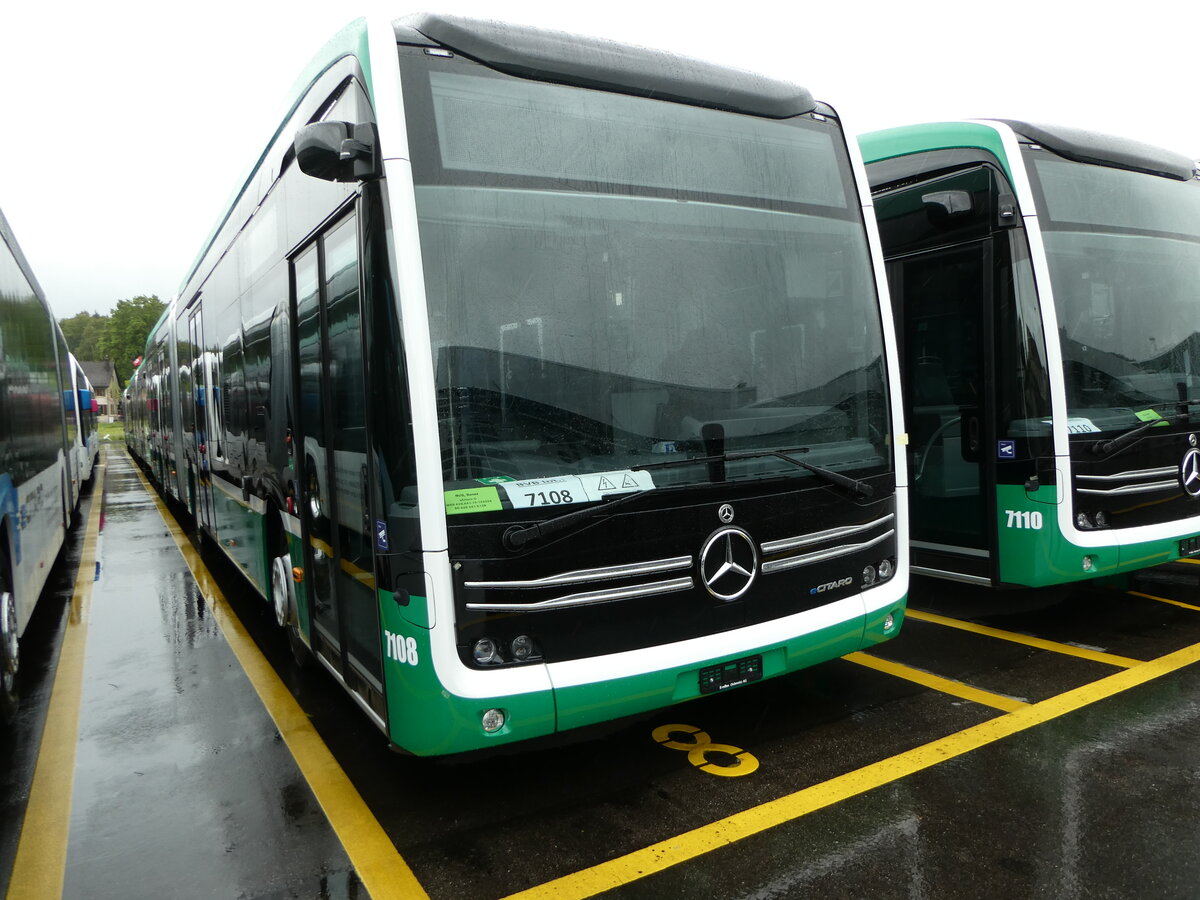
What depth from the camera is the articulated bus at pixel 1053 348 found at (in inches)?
209

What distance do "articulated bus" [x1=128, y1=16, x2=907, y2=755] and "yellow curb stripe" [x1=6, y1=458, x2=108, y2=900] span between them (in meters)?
1.24

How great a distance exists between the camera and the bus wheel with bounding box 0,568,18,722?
4.99 meters

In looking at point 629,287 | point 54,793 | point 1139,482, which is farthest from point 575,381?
point 1139,482

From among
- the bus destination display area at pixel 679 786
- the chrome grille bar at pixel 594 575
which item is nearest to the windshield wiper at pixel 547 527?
the chrome grille bar at pixel 594 575

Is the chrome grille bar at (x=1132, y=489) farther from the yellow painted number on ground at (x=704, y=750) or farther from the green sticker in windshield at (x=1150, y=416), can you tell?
the yellow painted number on ground at (x=704, y=750)

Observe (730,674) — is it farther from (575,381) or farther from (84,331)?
(84,331)

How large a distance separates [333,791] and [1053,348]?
4.51m

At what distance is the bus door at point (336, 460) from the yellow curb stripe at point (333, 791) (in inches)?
16.8

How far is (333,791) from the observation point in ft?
12.8

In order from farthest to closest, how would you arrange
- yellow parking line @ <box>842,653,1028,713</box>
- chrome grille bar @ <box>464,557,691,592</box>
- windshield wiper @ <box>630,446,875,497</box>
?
yellow parking line @ <box>842,653,1028,713</box>
windshield wiper @ <box>630,446,875,497</box>
chrome grille bar @ <box>464,557,691,592</box>

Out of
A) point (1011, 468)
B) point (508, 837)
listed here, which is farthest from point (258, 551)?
point (1011, 468)

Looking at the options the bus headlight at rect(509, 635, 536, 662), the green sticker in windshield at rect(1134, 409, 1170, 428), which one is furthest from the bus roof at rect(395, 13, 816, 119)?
the green sticker in windshield at rect(1134, 409, 1170, 428)

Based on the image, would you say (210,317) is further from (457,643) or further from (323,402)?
(457,643)

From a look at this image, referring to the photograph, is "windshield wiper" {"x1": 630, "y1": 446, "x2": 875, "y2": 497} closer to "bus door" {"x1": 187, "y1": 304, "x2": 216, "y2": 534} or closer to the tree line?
"bus door" {"x1": 187, "y1": 304, "x2": 216, "y2": 534}
